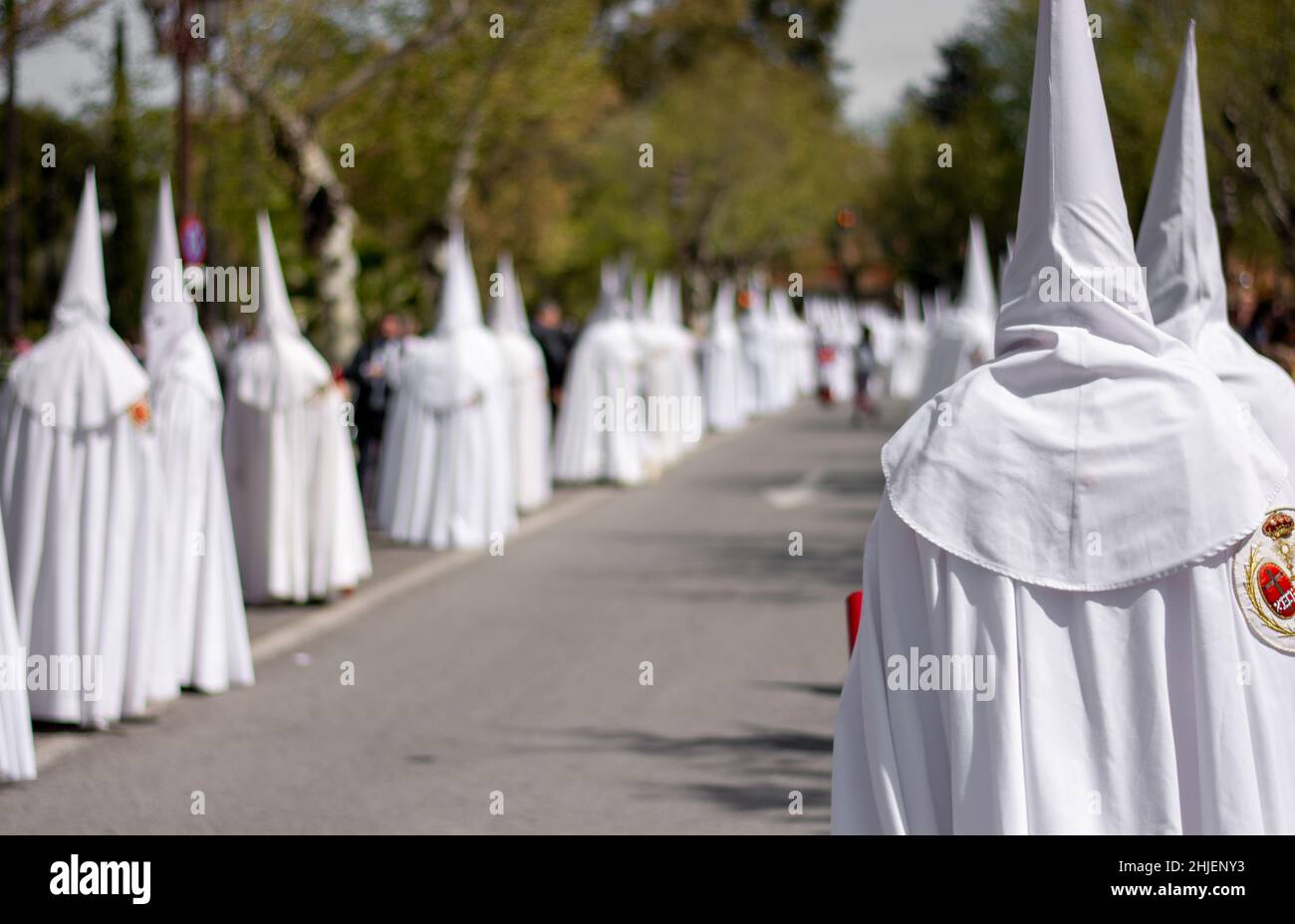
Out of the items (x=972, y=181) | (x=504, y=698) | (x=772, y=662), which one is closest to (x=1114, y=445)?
(x=504, y=698)

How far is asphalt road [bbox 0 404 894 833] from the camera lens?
7027 millimetres

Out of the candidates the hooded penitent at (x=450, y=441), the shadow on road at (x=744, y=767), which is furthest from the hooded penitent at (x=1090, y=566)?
the hooded penitent at (x=450, y=441)

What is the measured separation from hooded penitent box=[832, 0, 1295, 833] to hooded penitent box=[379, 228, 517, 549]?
41.2 feet

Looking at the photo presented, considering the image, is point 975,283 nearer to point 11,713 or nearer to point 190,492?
point 190,492

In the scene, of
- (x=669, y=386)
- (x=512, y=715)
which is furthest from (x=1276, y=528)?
(x=669, y=386)

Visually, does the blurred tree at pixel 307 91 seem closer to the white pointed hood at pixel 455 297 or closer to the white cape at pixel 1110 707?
the white pointed hood at pixel 455 297

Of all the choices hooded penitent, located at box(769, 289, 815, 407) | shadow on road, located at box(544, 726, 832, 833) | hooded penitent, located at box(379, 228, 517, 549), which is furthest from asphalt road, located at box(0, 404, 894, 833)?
hooded penitent, located at box(769, 289, 815, 407)

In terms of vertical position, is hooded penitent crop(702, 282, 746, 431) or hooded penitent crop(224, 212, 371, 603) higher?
hooded penitent crop(702, 282, 746, 431)

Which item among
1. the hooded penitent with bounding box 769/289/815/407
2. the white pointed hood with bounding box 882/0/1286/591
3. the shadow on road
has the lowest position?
the shadow on road

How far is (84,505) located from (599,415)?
45.0 feet

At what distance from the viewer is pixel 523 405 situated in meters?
19.0

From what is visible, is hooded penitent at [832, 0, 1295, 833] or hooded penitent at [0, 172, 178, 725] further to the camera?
hooded penitent at [0, 172, 178, 725]

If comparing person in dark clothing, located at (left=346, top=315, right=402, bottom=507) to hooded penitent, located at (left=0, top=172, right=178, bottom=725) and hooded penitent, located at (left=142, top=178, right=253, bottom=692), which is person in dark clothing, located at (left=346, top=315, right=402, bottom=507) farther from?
hooded penitent, located at (left=0, top=172, right=178, bottom=725)
